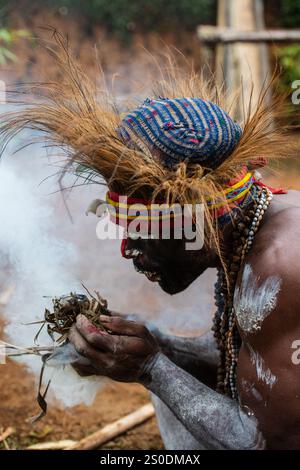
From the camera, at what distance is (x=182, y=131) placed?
2.21 meters

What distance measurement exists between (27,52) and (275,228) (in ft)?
36.5

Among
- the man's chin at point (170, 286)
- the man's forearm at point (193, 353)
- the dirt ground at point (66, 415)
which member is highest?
the man's chin at point (170, 286)

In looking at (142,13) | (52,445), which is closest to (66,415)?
(52,445)

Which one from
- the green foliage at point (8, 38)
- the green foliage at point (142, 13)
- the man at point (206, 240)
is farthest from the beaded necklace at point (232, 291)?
the green foliage at point (142, 13)

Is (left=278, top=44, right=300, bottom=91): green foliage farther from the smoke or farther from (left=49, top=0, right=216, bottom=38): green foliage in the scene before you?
the smoke

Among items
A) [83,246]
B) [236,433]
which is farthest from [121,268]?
[236,433]

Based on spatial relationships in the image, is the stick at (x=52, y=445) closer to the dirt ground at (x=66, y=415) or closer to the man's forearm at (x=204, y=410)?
the dirt ground at (x=66, y=415)

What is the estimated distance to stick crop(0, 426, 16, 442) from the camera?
11.7 feet

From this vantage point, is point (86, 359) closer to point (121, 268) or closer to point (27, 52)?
point (121, 268)

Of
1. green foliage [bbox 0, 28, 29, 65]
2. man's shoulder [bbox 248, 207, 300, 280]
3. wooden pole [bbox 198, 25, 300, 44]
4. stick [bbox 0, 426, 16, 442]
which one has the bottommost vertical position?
stick [bbox 0, 426, 16, 442]

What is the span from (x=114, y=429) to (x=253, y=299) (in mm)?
1679

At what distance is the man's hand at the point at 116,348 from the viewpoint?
7.98 feet

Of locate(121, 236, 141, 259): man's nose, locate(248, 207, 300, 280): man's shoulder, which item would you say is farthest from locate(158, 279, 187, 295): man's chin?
locate(248, 207, 300, 280): man's shoulder

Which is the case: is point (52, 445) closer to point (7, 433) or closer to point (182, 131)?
point (7, 433)
